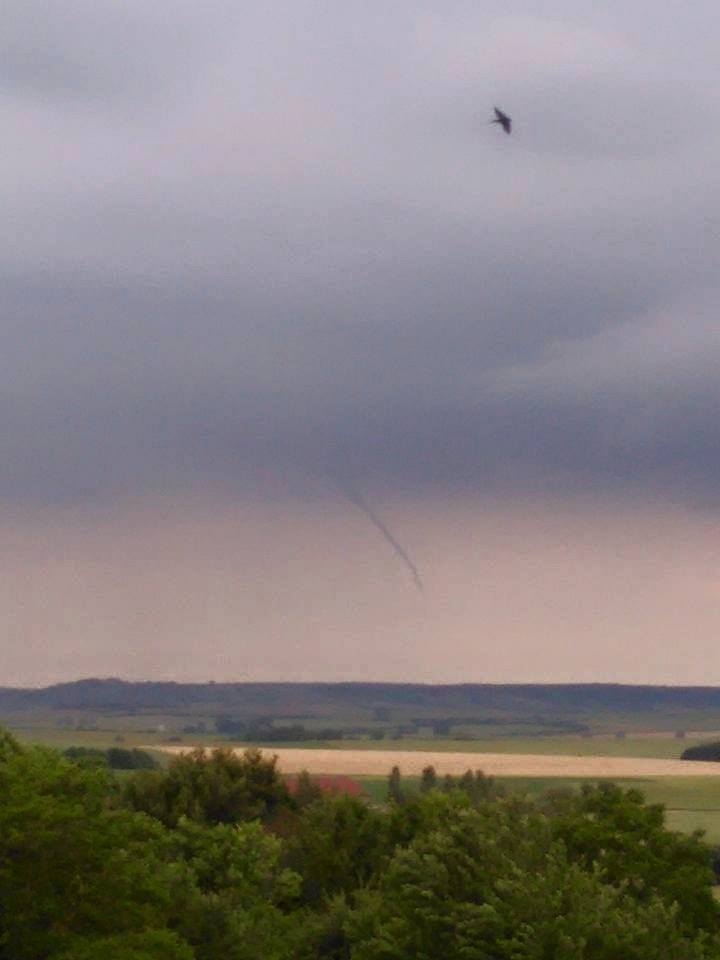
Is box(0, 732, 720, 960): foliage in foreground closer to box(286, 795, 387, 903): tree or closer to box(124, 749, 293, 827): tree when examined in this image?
box(286, 795, 387, 903): tree

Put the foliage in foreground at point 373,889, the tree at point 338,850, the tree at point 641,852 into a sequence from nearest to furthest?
the foliage in foreground at point 373,889
the tree at point 641,852
the tree at point 338,850

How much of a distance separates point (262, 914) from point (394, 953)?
49.3ft

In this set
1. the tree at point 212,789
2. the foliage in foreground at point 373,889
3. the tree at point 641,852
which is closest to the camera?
the foliage in foreground at point 373,889

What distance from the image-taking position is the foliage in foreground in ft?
203

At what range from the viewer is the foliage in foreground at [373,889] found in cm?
6194

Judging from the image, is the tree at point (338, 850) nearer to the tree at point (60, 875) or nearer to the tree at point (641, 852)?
the tree at point (641, 852)

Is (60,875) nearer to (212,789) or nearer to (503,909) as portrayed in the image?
(503,909)

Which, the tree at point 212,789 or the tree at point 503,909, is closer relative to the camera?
the tree at point 503,909

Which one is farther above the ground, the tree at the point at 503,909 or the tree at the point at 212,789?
the tree at the point at 212,789

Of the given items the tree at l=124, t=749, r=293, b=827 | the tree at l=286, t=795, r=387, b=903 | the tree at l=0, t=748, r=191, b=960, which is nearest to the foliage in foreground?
the tree at l=0, t=748, r=191, b=960

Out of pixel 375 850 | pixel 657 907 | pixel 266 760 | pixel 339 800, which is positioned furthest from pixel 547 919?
pixel 266 760

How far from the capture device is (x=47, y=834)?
204 ft

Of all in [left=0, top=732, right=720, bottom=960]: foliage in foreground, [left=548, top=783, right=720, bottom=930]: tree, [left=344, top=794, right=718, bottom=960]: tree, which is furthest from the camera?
[left=548, top=783, right=720, bottom=930]: tree

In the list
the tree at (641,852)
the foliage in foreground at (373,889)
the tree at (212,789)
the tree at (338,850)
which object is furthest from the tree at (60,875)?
the tree at (212,789)
